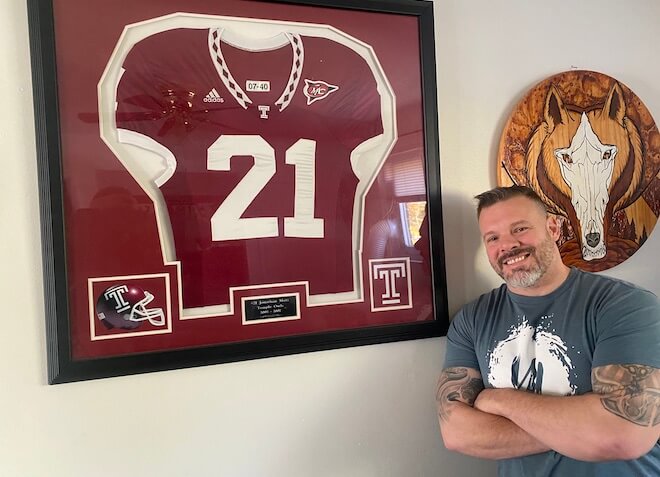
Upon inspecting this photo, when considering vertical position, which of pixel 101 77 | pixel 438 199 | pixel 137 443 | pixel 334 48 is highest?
pixel 334 48

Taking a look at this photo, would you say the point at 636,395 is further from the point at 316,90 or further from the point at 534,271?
the point at 316,90

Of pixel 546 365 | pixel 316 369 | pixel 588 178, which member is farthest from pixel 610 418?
pixel 588 178

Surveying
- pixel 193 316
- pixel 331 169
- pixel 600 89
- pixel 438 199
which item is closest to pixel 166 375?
pixel 193 316

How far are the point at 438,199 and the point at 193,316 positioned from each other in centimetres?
Result: 75

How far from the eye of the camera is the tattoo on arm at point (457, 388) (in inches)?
55.8

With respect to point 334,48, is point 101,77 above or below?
below

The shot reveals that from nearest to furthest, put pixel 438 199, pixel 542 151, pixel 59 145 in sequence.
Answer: pixel 59 145 < pixel 438 199 < pixel 542 151

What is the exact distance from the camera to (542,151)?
1.67 metres

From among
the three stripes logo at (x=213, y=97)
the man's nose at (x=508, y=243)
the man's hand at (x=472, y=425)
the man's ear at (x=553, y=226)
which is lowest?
the man's hand at (x=472, y=425)

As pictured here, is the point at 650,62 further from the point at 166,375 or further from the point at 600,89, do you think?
the point at 166,375

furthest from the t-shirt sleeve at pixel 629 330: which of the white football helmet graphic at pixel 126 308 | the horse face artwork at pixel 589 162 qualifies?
the white football helmet graphic at pixel 126 308

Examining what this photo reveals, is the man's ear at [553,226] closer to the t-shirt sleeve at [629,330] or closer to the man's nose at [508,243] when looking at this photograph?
the man's nose at [508,243]

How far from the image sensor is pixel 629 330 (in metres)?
1.22

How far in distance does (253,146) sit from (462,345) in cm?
77
